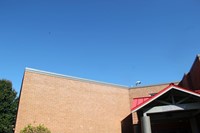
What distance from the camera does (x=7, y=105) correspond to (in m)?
28.3

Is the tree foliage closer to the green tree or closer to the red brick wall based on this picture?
the red brick wall

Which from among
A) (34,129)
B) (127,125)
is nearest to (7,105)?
(34,129)

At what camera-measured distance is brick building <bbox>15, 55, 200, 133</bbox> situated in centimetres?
1369

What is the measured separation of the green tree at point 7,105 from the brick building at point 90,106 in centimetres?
1273

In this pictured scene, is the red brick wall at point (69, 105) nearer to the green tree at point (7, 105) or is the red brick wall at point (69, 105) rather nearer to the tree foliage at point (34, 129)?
the tree foliage at point (34, 129)

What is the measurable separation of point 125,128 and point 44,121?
27.1ft

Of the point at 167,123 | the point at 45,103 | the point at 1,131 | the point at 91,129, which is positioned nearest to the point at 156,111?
the point at 167,123

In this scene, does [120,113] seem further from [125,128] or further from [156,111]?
[156,111]

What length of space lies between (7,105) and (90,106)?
14948 millimetres

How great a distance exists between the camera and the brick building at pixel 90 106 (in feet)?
44.9

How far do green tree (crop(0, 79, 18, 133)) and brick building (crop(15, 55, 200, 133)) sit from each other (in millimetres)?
12735

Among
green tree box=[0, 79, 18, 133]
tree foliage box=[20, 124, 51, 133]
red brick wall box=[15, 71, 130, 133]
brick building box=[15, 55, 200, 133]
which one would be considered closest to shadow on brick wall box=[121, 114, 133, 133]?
brick building box=[15, 55, 200, 133]

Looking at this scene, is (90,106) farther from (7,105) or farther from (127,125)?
(7,105)

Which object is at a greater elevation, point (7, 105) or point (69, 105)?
point (7, 105)
